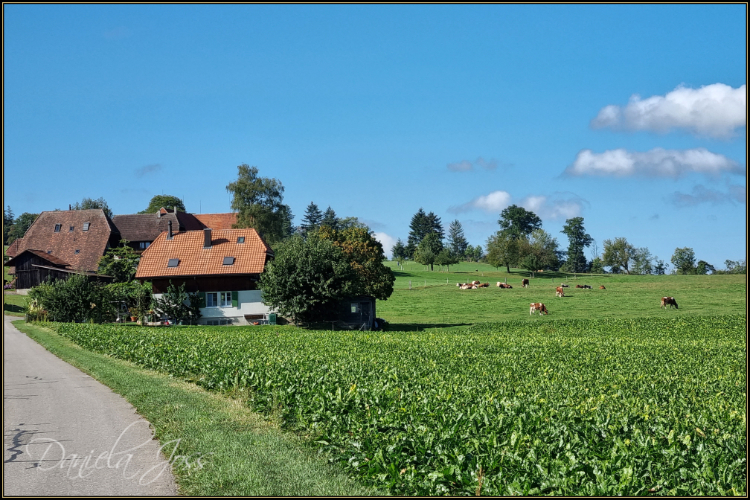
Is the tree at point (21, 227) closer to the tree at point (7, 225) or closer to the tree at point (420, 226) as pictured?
the tree at point (7, 225)

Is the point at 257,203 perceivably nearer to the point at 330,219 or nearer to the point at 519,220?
the point at 330,219

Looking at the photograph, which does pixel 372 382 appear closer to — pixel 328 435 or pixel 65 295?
pixel 328 435

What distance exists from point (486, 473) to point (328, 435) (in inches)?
140

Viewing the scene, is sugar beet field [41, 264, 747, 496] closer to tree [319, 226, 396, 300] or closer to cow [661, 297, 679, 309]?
tree [319, 226, 396, 300]

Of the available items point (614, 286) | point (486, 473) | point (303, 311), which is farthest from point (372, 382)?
point (614, 286)

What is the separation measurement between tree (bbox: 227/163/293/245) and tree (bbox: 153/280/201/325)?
93.4 ft

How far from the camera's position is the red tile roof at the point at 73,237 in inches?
3214

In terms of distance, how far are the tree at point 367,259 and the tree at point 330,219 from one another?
79.9m

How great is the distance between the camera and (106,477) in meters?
9.28

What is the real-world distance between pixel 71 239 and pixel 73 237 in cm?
34

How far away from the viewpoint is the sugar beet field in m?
7.40

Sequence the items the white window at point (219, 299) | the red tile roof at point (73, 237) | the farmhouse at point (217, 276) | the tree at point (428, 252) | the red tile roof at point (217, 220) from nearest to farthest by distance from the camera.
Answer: the farmhouse at point (217, 276)
the white window at point (219, 299)
the red tile roof at point (73, 237)
the red tile roof at point (217, 220)
the tree at point (428, 252)

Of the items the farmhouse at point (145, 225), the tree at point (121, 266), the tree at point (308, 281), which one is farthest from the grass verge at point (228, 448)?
the farmhouse at point (145, 225)
